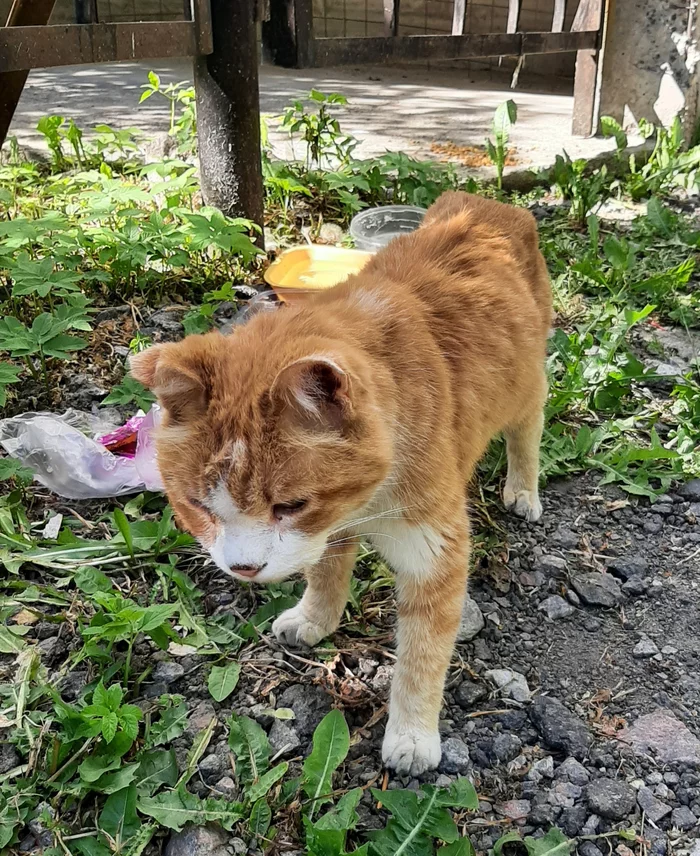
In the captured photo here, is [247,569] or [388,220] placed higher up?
[388,220]

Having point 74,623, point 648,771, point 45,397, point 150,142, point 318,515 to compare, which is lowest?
point 648,771

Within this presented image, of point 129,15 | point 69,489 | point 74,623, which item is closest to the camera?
point 74,623

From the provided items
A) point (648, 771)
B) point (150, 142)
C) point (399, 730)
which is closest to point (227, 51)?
point (150, 142)

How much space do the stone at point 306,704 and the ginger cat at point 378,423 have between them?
18cm

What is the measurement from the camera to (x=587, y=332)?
12.9 feet

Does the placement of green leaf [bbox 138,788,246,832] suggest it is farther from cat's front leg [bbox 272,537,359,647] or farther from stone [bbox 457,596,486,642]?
stone [bbox 457,596,486,642]

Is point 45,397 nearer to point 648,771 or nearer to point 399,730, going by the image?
point 399,730

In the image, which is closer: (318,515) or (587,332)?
(318,515)

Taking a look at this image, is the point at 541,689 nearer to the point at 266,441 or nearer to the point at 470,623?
the point at 470,623

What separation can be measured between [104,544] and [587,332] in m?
2.58

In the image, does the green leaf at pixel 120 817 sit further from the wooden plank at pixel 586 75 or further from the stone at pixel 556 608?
the wooden plank at pixel 586 75

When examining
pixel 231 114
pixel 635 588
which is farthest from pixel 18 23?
pixel 635 588

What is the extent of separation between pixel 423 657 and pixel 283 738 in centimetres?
44

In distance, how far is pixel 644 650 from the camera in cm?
244
